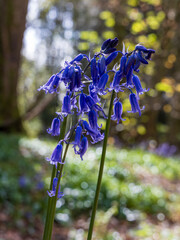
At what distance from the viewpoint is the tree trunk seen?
9.56 m

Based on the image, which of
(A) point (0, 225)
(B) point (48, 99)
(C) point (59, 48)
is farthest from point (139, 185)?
(C) point (59, 48)

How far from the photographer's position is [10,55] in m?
9.73

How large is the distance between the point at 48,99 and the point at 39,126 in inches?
453

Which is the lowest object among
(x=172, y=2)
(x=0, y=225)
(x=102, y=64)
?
(x=0, y=225)

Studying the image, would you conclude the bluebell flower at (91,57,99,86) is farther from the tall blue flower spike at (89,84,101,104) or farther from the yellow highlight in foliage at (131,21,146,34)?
the yellow highlight in foliage at (131,21,146,34)

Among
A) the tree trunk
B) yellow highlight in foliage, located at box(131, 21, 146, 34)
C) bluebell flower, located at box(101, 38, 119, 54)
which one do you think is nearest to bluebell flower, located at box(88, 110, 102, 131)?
bluebell flower, located at box(101, 38, 119, 54)

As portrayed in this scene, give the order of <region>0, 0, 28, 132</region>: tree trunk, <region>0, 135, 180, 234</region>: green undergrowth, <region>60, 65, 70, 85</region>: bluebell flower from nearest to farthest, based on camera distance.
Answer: <region>60, 65, 70, 85</region>: bluebell flower < <region>0, 135, 180, 234</region>: green undergrowth < <region>0, 0, 28, 132</region>: tree trunk

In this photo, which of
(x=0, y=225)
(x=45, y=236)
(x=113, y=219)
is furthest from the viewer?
(x=113, y=219)

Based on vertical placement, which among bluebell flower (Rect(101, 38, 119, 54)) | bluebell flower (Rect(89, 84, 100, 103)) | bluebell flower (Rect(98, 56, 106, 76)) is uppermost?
bluebell flower (Rect(101, 38, 119, 54))

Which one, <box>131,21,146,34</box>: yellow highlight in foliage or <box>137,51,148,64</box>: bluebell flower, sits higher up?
<box>131,21,146,34</box>: yellow highlight in foliage

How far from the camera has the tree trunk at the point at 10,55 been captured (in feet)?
31.4

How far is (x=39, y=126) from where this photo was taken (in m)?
25.1

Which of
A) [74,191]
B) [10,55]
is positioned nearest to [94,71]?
[74,191]

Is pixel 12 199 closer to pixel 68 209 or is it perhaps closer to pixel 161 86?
pixel 68 209
